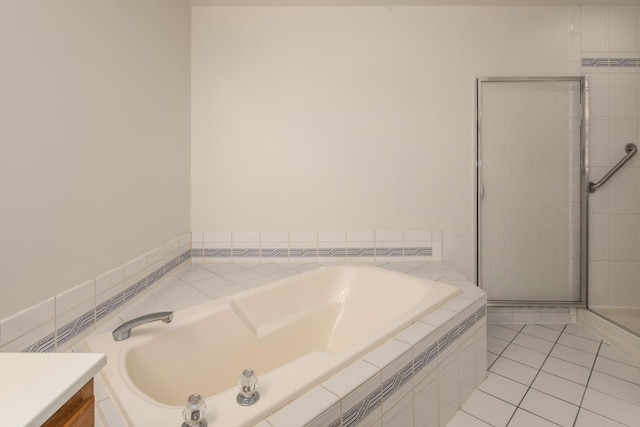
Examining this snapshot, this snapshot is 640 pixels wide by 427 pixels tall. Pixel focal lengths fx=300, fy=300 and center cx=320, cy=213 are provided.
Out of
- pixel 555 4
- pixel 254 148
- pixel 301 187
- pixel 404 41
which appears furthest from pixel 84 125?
pixel 555 4

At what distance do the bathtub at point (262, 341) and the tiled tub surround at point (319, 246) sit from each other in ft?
0.75

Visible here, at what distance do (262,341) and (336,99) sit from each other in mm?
1552

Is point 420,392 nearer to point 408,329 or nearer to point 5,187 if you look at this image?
point 408,329

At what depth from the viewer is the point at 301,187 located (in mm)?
2049

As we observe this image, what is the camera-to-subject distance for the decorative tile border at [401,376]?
0.81 m

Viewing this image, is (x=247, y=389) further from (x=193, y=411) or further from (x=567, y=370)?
(x=567, y=370)

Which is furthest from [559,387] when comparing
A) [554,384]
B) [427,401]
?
[427,401]

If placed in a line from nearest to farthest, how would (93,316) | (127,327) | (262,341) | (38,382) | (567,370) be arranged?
(38,382), (127,327), (93,316), (262,341), (567,370)

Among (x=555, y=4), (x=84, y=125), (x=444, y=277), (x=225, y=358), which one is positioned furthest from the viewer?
(x=555, y=4)

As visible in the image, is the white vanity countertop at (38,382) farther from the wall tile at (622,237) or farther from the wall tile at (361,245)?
the wall tile at (622,237)

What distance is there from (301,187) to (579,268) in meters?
1.96

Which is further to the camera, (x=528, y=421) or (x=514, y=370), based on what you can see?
(x=514, y=370)

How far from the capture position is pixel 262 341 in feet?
4.57

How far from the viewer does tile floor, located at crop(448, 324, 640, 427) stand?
49.0 inches
